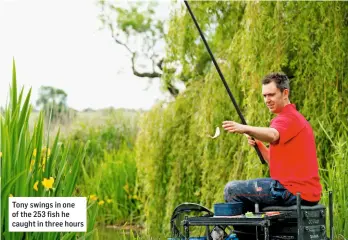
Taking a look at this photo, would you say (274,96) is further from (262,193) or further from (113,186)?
(113,186)

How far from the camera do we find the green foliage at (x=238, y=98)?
24.0 ft

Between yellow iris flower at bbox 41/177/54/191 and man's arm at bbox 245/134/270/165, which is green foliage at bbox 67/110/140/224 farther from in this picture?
yellow iris flower at bbox 41/177/54/191

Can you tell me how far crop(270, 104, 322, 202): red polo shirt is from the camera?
4.53m

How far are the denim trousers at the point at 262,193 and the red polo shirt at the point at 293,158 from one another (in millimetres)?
45

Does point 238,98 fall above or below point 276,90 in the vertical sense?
above

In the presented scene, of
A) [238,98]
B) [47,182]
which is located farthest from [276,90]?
[238,98]

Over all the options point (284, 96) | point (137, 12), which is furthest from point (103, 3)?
point (284, 96)

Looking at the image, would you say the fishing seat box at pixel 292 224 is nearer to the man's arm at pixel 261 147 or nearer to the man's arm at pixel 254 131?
the man's arm at pixel 254 131

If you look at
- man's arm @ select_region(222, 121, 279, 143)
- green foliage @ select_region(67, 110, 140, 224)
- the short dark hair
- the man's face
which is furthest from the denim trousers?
green foliage @ select_region(67, 110, 140, 224)

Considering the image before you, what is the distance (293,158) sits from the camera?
4.54 m

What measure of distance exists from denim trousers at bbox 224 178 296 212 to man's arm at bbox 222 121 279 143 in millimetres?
281
